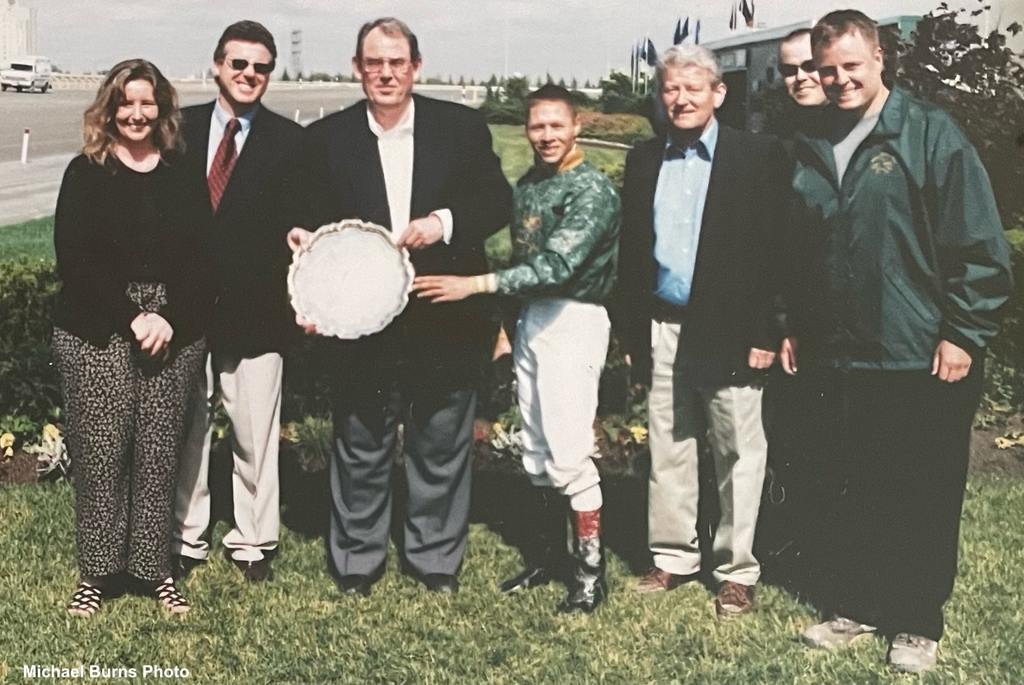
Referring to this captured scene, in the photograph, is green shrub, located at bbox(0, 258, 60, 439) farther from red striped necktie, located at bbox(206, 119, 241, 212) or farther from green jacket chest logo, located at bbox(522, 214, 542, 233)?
green jacket chest logo, located at bbox(522, 214, 542, 233)

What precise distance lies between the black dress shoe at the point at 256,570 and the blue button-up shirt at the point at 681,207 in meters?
1.95

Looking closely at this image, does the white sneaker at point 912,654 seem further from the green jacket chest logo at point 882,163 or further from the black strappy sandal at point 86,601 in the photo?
the black strappy sandal at point 86,601

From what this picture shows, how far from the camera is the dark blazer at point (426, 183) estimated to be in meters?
4.19

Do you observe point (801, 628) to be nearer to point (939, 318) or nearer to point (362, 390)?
point (939, 318)

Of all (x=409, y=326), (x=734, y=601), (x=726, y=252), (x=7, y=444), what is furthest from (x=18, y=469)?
(x=726, y=252)

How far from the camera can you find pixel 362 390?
4.33 meters

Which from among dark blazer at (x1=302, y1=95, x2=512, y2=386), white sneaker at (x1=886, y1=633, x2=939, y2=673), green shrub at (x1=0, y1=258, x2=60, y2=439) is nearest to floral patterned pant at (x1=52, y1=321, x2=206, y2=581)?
dark blazer at (x1=302, y1=95, x2=512, y2=386)

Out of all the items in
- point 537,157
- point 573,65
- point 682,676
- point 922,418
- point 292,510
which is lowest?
point 682,676

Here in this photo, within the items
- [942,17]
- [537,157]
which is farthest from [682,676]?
[942,17]

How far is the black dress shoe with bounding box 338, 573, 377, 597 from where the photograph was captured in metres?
4.48

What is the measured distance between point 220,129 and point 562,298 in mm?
1426

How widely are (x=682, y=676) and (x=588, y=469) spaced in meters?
0.83

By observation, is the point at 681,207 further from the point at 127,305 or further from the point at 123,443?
the point at 123,443

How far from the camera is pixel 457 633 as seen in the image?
4277 mm
